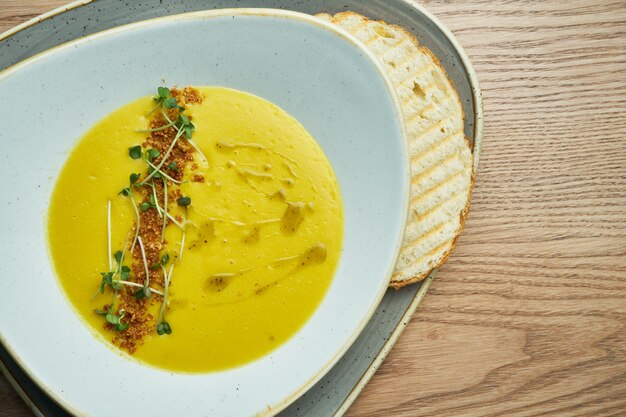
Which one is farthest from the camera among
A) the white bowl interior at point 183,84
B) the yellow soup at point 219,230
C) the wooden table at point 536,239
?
the wooden table at point 536,239

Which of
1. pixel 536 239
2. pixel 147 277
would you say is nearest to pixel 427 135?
pixel 536 239

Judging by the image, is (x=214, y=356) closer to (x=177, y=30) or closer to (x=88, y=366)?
(x=88, y=366)

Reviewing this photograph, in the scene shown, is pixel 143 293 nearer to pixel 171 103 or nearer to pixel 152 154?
pixel 152 154

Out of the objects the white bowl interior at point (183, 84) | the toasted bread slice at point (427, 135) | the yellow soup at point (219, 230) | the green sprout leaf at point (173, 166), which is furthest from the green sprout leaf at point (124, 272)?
the toasted bread slice at point (427, 135)

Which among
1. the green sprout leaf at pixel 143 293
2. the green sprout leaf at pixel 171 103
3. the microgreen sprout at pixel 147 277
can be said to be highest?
the green sprout leaf at pixel 171 103

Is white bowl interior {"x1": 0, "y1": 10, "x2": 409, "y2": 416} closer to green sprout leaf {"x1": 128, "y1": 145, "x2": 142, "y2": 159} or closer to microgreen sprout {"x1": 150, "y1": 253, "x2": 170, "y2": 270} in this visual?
green sprout leaf {"x1": 128, "y1": 145, "x2": 142, "y2": 159}

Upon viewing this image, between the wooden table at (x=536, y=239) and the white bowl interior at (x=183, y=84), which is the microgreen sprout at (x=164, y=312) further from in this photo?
the wooden table at (x=536, y=239)
